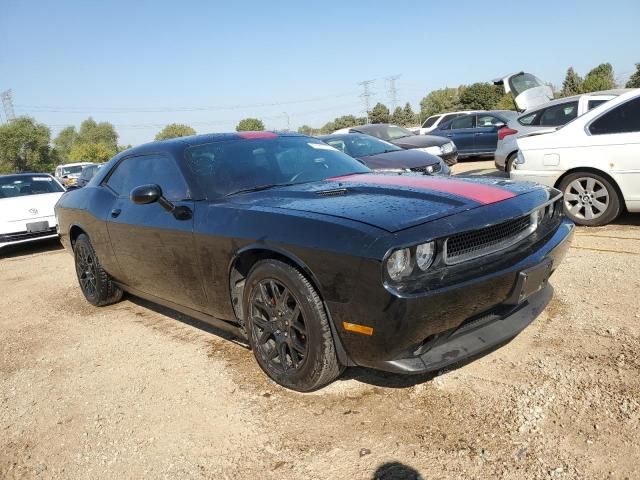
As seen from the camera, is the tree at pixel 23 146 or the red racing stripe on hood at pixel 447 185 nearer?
the red racing stripe on hood at pixel 447 185

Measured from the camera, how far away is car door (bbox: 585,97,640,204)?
5578mm

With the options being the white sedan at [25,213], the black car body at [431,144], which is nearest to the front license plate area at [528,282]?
the white sedan at [25,213]

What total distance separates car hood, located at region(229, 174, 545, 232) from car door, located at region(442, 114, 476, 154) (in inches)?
483

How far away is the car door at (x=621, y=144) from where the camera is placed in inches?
220

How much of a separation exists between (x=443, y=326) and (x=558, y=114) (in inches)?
302

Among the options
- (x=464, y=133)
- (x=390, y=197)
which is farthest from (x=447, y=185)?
(x=464, y=133)

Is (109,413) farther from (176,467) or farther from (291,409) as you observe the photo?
(291,409)

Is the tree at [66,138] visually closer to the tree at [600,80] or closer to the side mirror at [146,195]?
the tree at [600,80]

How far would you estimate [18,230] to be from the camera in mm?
8383

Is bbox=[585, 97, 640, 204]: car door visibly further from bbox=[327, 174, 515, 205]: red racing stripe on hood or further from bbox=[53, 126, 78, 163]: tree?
bbox=[53, 126, 78, 163]: tree

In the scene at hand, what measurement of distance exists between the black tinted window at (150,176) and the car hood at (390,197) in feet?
1.70

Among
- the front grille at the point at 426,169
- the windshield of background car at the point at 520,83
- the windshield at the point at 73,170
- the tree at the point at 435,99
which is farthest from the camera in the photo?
the tree at the point at 435,99

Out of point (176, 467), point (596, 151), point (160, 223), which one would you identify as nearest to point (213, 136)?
point (160, 223)

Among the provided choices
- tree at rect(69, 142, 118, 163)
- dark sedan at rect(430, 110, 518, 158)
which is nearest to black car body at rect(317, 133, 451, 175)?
dark sedan at rect(430, 110, 518, 158)
